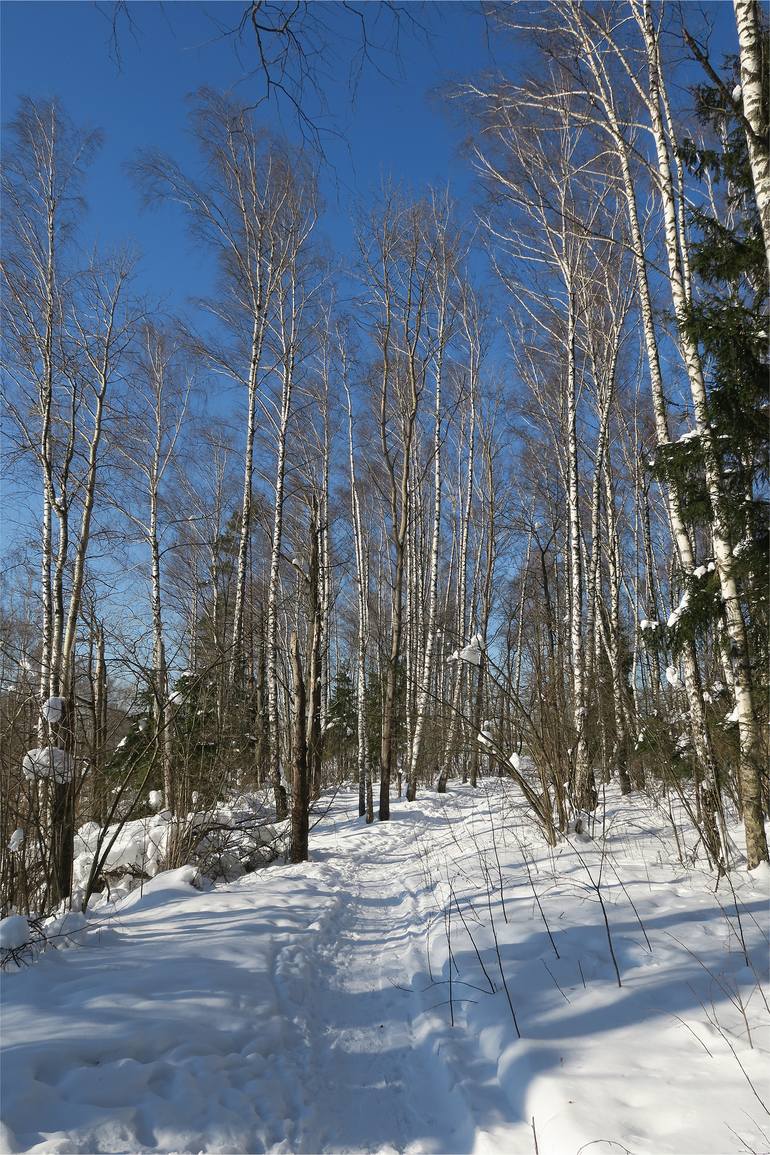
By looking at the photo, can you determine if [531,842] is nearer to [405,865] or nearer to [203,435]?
[405,865]

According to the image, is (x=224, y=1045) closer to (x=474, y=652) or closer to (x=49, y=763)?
(x=49, y=763)

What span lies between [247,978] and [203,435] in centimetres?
1386

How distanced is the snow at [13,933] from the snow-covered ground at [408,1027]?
0.54ft

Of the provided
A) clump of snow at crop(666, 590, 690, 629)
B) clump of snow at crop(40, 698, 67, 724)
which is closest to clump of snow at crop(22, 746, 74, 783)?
clump of snow at crop(40, 698, 67, 724)

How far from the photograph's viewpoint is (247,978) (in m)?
3.21

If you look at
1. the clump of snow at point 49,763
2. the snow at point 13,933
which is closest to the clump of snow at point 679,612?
the clump of snow at point 49,763

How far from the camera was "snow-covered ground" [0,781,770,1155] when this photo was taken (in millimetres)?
2020

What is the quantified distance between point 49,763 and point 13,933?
1279mm

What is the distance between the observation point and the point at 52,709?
4.06 m

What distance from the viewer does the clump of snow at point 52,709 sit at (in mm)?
4009

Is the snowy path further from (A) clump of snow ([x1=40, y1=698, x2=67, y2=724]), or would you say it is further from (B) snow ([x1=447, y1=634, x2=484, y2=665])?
(B) snow ([x1=447, y1=634, x2=484, y2=665])

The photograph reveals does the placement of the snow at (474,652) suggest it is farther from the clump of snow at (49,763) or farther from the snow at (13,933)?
the snow at (13,933)

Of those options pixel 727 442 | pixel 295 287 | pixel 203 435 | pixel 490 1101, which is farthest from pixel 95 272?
pixel 490 1101

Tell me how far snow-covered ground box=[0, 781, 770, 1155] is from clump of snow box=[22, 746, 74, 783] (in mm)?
972
